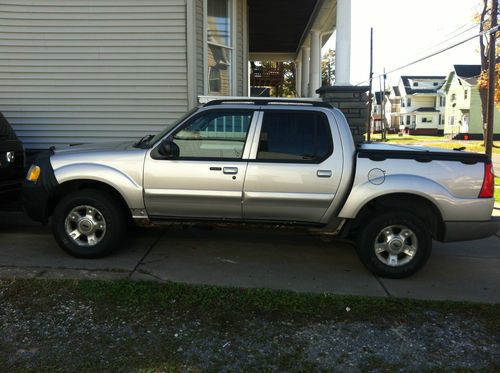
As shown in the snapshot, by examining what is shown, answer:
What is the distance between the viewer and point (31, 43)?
28.7 ft

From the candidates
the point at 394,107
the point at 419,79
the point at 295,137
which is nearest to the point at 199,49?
the point at 295,137

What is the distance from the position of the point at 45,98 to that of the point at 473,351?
808cm

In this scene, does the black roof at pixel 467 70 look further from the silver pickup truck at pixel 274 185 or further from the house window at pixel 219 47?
the silver pickup truck at pixel 274 185

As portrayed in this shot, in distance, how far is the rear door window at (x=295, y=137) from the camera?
5172 millimetres

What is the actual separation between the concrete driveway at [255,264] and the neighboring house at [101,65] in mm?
2749

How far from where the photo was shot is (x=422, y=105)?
252 feet

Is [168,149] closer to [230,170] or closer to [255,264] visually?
[230,170]

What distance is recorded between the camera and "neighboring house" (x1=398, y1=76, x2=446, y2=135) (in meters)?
74.0

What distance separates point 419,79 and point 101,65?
80.5 metres

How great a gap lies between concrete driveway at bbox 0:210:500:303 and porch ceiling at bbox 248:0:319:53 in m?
7.14

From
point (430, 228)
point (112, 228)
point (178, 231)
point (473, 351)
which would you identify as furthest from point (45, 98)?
point (473, 351)

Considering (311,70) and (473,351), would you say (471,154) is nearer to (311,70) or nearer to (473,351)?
(473,351)

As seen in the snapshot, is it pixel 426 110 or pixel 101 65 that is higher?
pixel 426 110

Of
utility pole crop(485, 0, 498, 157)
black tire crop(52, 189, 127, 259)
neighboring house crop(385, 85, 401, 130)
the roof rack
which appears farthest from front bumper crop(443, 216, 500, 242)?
neighboring house crop(385, 85, 401, 130)
